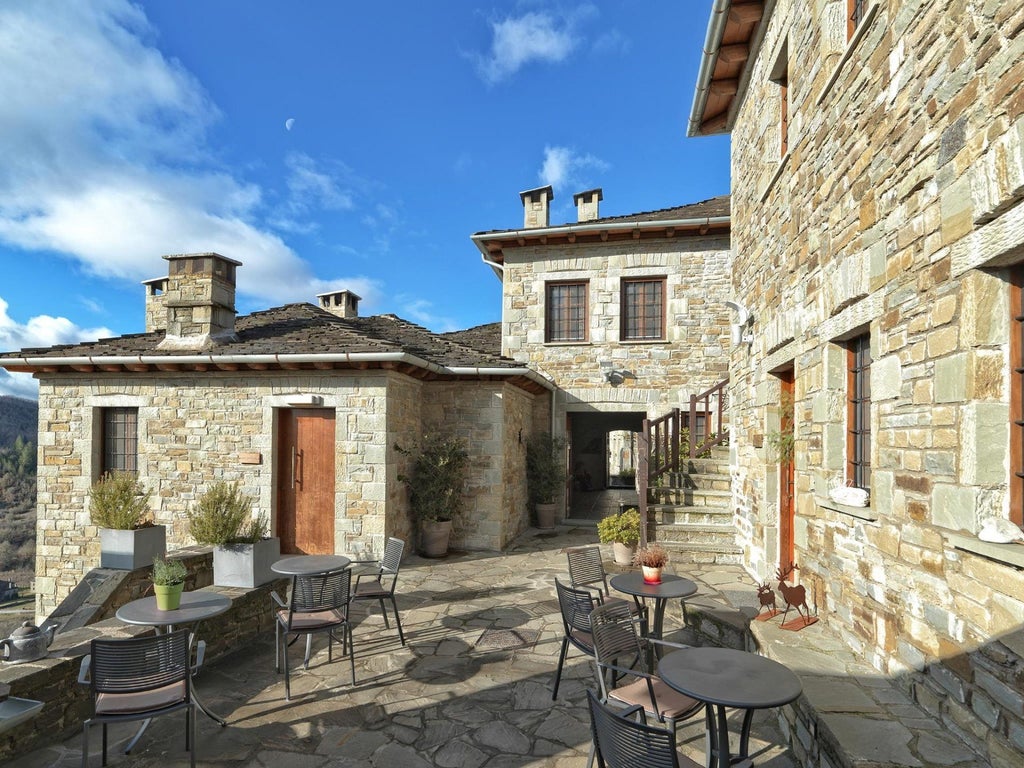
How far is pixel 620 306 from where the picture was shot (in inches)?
449

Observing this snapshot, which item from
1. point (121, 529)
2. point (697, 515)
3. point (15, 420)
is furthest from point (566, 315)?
point (15, 420)

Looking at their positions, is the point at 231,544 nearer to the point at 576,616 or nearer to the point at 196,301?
the point at 576,616

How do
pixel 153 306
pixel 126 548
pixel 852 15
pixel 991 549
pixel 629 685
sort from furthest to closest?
pixel 153 306 → pixel 126 548 → pixel 852 15 → pixel 629 685 → pixel 991 549

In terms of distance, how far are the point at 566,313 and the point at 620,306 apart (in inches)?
43.2

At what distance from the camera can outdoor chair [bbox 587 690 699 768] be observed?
2.19m

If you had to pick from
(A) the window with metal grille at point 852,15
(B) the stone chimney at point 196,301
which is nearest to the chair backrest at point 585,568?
(A) the window with metal grille at point 852,15

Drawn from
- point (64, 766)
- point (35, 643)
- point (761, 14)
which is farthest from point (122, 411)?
point (761, 14)

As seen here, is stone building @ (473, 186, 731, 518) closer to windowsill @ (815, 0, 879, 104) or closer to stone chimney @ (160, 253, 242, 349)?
stone chimney @ (160, 253, 242, 349)

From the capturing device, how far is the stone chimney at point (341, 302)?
597 inches

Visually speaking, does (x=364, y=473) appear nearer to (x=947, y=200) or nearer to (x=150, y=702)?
(x=150, y=702)

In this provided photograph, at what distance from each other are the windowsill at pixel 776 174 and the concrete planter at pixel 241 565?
20.7 ft

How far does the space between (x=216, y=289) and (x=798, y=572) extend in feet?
29.5

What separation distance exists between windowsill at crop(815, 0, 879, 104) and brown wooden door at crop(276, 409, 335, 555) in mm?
7054

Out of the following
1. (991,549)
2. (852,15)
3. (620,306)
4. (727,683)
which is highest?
(852,15)
